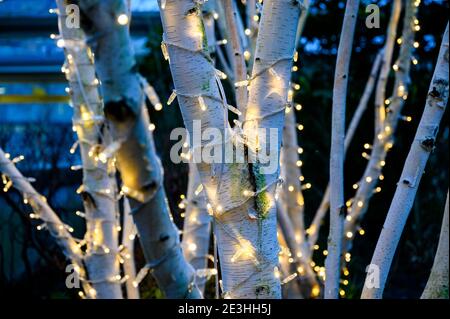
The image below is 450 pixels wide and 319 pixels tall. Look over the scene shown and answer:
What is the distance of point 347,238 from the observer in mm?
3432

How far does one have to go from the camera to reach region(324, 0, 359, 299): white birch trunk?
6.98 feet

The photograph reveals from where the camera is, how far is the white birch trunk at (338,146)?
2129 millimetres

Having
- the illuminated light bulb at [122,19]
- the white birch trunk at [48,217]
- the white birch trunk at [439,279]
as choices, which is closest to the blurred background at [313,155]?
the white birch trunk at [48,217]

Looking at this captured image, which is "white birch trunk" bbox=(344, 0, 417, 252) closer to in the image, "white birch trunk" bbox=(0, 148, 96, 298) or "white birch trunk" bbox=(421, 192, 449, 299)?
"white birch trunk" bbox=(421, 192, 449, 299)

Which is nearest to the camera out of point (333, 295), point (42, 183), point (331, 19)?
point (333, 295)

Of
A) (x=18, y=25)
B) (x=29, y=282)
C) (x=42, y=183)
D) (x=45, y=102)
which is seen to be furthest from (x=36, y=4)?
(x=29, y=282)

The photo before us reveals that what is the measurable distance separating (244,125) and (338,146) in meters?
0.69

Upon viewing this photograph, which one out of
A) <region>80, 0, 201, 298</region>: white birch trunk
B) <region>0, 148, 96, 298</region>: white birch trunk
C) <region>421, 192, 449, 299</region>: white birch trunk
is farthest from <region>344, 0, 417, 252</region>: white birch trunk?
<region>80, 0, 201, 298</region>: white birch trunk

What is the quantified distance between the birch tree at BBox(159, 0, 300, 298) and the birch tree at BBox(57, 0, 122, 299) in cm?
91

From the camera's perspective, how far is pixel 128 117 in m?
1.09
